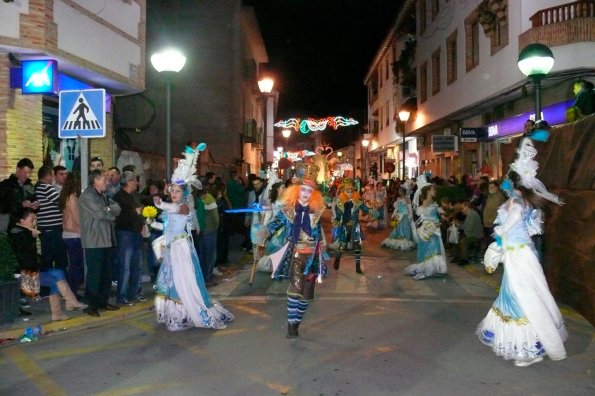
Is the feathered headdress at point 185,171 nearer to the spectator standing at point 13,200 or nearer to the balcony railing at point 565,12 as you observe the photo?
the spectator standing at point 13,200

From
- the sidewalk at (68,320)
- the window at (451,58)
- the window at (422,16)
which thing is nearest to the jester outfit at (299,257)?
the sidewalk at (68,320)

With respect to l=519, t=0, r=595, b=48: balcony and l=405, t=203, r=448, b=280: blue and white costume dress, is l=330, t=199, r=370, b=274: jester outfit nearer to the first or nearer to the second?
l=405, t=203, r=448, b=280: blue and white costume dress

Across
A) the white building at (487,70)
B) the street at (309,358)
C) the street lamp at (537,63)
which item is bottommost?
the street at (309,358)

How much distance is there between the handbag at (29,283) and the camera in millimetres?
7569

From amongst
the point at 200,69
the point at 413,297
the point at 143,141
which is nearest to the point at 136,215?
the point at 413,297

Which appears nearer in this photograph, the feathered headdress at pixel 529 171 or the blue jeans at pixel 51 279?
the feathered headdress at pixel 529 171

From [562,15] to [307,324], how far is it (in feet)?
38.6

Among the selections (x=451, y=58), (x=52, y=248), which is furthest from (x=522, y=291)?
(x=451, y=58)

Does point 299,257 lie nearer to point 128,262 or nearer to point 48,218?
point 128,262

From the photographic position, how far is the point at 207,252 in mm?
10727

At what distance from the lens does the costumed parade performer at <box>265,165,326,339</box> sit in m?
6.91

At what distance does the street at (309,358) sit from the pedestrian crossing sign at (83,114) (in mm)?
2770

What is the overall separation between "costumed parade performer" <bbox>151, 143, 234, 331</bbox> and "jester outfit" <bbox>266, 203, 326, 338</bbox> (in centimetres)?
98

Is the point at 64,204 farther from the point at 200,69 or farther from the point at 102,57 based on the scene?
the point at 200,69
